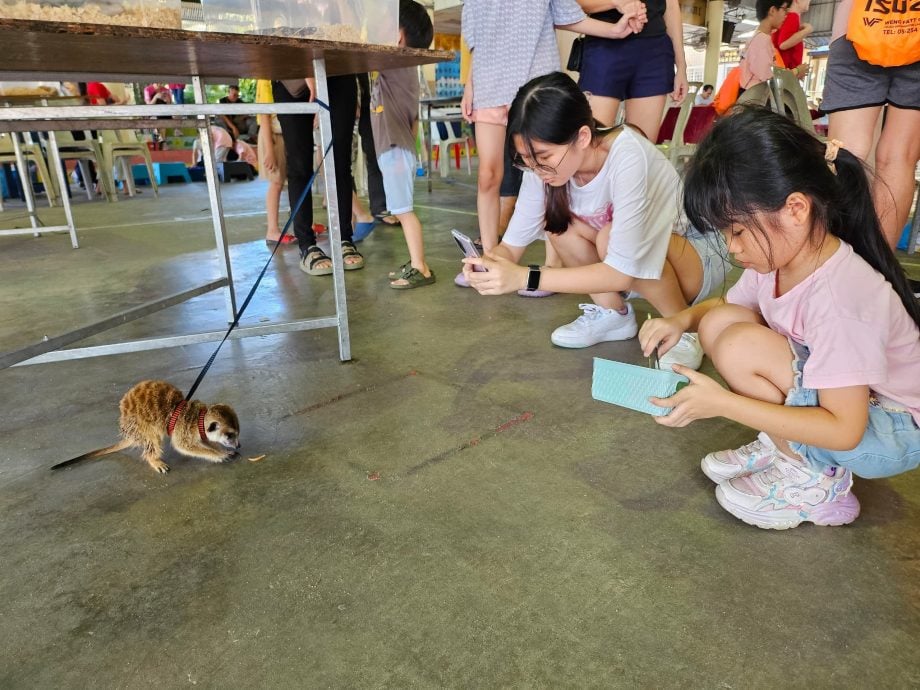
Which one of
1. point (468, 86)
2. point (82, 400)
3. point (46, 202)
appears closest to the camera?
point (82, 400)

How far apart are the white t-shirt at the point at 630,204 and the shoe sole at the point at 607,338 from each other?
0.35 m

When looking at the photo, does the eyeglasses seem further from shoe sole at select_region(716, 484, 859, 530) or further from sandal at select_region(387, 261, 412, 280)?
sandal at select_region(387, 261, 412, 280)

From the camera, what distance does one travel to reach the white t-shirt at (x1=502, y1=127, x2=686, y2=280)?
1525 millimetres

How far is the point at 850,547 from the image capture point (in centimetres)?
103

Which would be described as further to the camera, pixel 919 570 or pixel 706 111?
pixel 706 111

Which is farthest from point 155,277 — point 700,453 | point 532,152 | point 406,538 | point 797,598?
point 797,598

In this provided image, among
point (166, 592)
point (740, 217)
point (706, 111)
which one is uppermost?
point (706, 111)

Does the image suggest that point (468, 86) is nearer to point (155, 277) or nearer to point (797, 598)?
point (155, 277)

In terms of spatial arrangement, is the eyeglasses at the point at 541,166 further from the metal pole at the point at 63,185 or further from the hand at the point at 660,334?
the metal pole at the point at 63,185

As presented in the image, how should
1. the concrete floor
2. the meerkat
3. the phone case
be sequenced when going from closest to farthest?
the concrete floor → the phone case → the meerkat

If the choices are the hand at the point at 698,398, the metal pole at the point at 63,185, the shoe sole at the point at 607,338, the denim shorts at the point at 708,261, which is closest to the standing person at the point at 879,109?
the denim shorts at the point at 708,261

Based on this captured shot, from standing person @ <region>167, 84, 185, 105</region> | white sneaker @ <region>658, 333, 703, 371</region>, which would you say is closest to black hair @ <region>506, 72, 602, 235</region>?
white sneaker @ <region>658, 333, 703, 371</region>

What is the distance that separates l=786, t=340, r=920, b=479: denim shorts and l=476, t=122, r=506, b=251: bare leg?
173 cm

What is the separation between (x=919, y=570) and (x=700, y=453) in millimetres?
430
